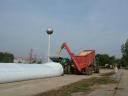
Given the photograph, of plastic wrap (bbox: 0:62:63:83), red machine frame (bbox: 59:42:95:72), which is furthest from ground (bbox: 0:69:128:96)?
red machine frame (bbox: 59:42:95:72)

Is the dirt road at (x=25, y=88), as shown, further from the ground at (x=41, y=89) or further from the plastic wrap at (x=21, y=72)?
the plastic wrap at (x=21, y=72)

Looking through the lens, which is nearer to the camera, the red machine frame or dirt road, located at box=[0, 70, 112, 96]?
dirt road, located at box=[0, 70, 112, 96]

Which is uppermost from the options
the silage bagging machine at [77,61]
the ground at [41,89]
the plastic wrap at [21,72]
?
the silage bagging machine at [77,61]

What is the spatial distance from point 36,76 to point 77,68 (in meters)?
12.1

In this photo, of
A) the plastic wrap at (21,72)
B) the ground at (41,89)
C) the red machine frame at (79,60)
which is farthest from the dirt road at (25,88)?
the red machine frame at (79,60)

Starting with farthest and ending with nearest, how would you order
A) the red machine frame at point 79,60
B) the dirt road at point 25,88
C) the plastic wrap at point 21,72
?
the red machine frame at point 79,60 → the plastic wrap at point 21,72 → the dirt road at point 25,88

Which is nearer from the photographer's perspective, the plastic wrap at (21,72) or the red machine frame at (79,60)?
the plastic wrap at (21,72)

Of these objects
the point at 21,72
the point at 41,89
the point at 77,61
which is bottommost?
the point at 41,89

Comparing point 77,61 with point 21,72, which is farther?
point 77,61

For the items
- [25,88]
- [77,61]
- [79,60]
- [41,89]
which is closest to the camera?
[41,89]

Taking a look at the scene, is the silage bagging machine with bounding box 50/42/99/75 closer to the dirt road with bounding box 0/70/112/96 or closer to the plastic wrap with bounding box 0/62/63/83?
the plastic wrap with bounding box 0/62/63/83

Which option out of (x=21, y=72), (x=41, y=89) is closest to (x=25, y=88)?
(x=41, y=89)

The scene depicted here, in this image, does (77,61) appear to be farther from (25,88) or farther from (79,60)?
(25,88)

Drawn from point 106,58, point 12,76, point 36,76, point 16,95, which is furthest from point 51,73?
point 106,58
